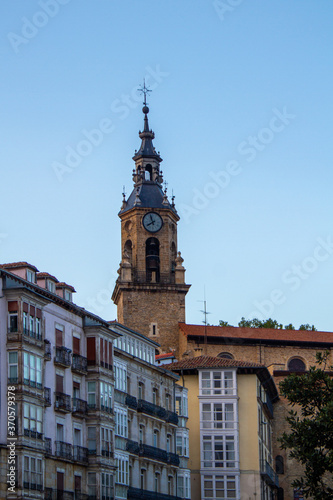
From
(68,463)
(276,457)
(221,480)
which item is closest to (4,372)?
(68,463)

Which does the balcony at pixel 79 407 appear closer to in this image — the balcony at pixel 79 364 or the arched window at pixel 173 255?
the balcony at pixel 79 364

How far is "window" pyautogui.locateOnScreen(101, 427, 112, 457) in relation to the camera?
163 ft

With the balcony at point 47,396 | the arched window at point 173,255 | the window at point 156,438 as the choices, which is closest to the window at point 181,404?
the window at point 156,438

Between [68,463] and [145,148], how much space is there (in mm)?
61790

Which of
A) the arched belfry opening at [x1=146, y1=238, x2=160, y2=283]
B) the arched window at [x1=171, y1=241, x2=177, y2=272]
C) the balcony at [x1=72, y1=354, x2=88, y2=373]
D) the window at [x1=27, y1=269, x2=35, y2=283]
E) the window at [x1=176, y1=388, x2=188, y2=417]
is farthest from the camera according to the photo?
the arched window at [x1=171, y1=241, x2=177, y2=272]

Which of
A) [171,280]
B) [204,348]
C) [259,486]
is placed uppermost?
[171,280]

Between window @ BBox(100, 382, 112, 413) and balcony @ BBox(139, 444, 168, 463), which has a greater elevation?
window @ BBox(100, 382, 112, 413)

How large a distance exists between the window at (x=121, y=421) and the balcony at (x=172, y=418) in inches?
314

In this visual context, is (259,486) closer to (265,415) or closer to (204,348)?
(265,415)

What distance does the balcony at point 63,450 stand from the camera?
45.6 meters

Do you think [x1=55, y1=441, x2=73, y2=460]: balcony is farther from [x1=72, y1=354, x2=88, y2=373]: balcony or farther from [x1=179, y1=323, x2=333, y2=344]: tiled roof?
[x1=179, y1=323, x2=333, y2=344]: tiled roof

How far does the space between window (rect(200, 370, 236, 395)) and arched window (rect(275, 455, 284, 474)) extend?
20.8 meters

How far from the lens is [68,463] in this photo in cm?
4644

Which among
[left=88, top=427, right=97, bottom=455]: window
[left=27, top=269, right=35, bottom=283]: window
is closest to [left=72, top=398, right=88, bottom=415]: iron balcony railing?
[left=88, top=427, right=97, bottom=455]: window
